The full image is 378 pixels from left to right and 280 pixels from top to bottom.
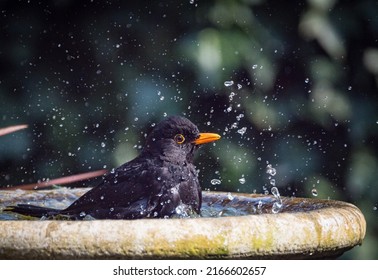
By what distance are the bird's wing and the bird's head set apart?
231mm

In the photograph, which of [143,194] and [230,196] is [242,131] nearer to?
[230,196]

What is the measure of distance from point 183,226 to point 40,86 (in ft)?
6.96

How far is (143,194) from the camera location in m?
3.44

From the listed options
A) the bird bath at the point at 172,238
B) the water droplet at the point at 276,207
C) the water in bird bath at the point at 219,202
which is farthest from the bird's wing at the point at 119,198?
the bird bath at the point at 172,238

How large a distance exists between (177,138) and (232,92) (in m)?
0.56

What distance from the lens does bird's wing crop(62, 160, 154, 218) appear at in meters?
3.39

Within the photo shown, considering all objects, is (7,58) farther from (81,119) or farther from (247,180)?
(247,180)

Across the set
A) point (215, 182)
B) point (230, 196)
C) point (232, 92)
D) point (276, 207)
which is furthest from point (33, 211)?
point (232, 92)

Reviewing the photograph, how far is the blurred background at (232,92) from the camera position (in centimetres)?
414

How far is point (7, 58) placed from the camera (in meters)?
4.39

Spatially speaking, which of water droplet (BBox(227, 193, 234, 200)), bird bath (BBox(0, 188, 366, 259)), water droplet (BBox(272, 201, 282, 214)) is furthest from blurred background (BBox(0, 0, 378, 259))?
bird bath (BBox(0, 188, 366, 259))

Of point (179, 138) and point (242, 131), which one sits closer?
point (179, 138)

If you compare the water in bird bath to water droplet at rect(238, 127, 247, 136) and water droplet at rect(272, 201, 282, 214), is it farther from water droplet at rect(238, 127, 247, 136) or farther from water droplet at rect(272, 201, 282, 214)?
water droplet at rect(238, 127, 247, 136)

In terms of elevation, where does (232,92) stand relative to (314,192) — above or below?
above
